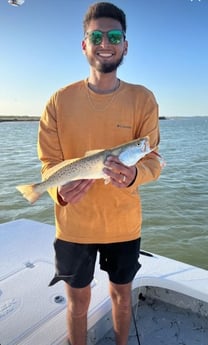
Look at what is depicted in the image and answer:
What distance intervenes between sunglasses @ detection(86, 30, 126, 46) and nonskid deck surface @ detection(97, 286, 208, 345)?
2.45m

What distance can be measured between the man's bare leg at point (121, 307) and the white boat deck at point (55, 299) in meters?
0.34

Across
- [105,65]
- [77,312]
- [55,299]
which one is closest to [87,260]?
[77,312]

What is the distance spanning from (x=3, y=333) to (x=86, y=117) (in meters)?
1.70

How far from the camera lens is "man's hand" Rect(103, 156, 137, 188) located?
84.2 inches

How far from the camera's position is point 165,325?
3471mm

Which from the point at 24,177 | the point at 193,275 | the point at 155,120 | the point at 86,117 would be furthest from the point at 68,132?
the point at 24,177

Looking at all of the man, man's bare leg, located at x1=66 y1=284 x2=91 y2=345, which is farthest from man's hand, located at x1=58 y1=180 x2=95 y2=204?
man's bare leg, located at x1=66 y1=284 x2=91 y2=345

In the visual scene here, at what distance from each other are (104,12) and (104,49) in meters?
0.24

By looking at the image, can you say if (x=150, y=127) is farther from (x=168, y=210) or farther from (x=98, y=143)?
(x=168, y=210)

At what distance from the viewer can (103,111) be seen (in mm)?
2359

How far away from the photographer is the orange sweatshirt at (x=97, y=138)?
238 cm

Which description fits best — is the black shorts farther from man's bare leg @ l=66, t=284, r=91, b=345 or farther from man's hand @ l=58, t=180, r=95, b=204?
man's hand @ l=58, t=180, r=95, b=204

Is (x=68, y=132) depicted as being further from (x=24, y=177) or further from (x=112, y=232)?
(x=24, y=177)

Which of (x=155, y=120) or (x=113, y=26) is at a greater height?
(x=113, y=26)
